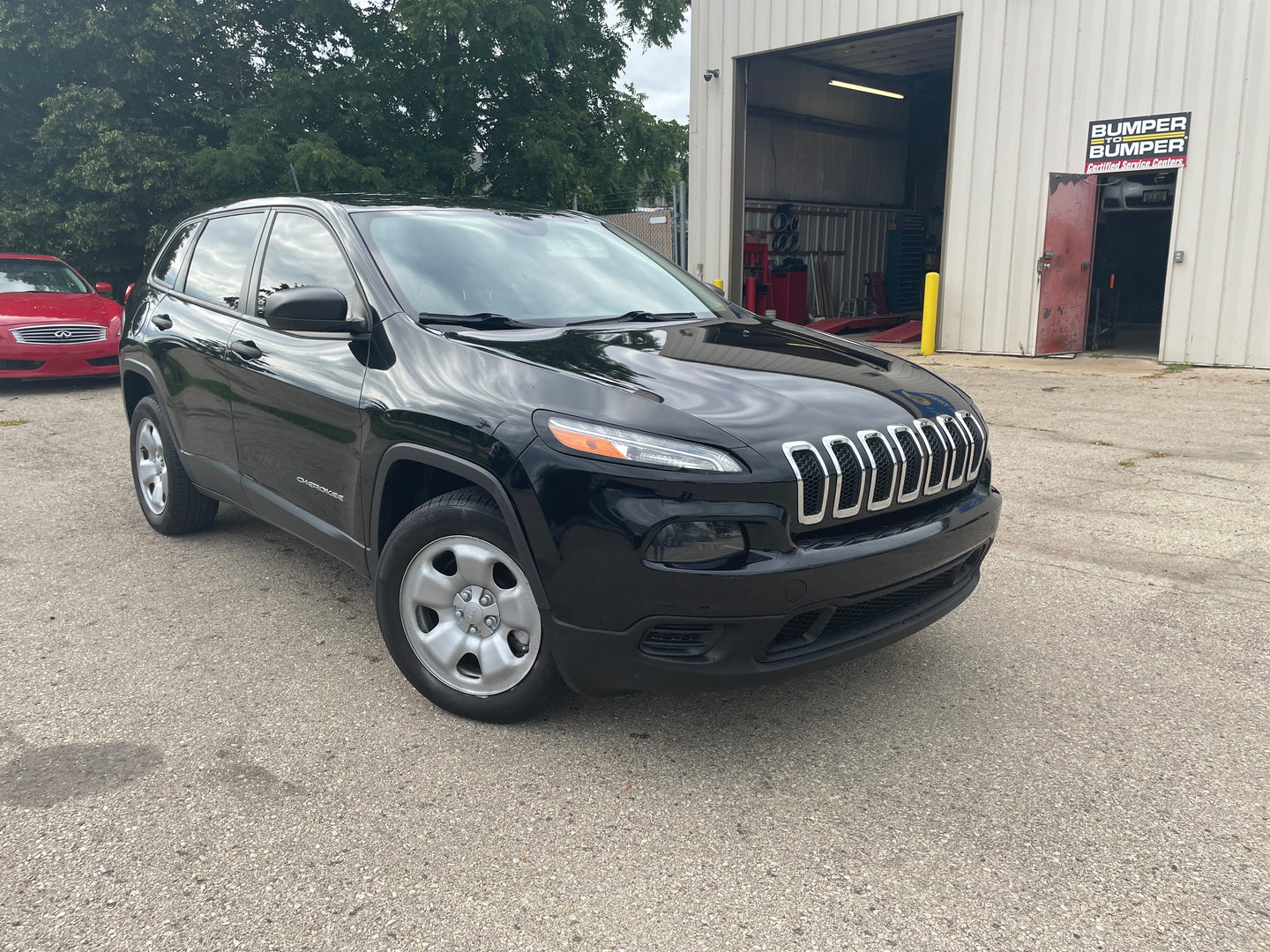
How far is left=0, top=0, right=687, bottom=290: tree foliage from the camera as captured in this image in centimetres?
1631

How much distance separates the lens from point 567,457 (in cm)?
254

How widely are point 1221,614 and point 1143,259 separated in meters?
16.8

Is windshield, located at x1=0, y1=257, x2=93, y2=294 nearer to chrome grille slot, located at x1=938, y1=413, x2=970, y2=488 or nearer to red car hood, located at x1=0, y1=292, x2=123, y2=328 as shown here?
red car hood, located at x1=0, y1=292, x2=123, y2=328

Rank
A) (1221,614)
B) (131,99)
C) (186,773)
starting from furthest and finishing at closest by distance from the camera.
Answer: (131,99), (1221,614), (186,773)

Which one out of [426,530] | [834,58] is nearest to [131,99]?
[834,58]

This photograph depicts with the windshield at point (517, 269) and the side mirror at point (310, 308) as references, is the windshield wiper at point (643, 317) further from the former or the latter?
the side mirror at point (310, 308)

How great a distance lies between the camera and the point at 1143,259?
1820 centimetres

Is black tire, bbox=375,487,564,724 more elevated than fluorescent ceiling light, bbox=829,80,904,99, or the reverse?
fluorescent ceiling light, bbox=829,80,904,99

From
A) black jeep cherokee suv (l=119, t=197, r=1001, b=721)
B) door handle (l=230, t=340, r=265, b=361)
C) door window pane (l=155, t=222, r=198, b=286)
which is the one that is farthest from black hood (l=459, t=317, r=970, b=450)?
door window pane (l=155, t=222, r=198, b=286)

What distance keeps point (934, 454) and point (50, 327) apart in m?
10.3

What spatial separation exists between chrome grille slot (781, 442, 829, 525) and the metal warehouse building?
1137 cm

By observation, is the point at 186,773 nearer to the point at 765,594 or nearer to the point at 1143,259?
the point at 765,594

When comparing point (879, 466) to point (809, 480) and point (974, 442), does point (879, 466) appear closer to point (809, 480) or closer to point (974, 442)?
point (809, 480)

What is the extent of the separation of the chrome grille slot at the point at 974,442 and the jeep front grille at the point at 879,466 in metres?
0.02
